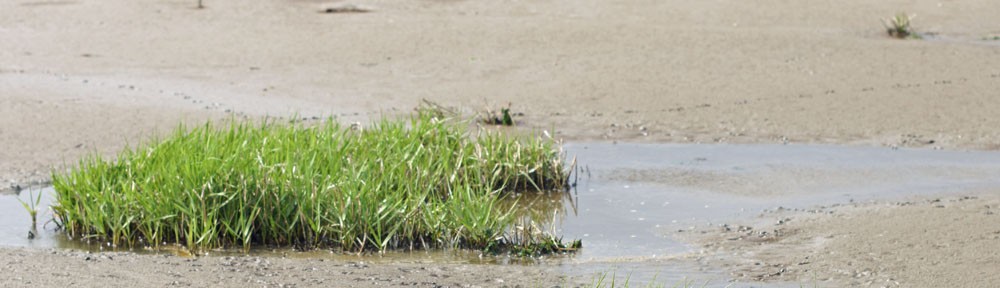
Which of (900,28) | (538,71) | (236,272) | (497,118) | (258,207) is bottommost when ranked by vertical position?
(236,272)

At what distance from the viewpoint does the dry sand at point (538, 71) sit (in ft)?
31.8

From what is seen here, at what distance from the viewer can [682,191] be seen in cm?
795

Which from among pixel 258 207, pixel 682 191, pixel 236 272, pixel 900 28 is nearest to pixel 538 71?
pixel 900 28

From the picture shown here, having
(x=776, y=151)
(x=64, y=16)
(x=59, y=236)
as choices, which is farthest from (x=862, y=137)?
(x=64, y=16)

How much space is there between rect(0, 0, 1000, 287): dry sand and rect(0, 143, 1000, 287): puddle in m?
0.43

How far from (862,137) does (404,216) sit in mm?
4264

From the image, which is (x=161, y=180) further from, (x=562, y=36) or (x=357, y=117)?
(x=562, y=36)

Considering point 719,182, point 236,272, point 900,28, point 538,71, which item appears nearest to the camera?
point 236,272

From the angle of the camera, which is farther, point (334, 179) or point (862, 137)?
point (862, 137)

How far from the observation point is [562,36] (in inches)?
523

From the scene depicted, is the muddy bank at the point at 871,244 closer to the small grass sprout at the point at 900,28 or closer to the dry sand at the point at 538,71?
the dry sand at the point at 538,71

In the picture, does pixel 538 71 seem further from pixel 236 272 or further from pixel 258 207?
pixel 236 272

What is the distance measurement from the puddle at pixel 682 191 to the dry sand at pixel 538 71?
1.42ft

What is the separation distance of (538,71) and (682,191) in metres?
4.15
